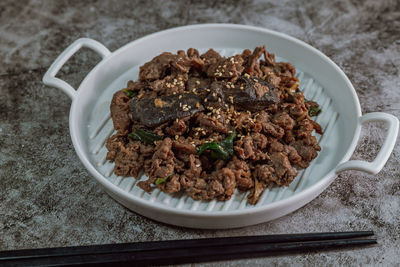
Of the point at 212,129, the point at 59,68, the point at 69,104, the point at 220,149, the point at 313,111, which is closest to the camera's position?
the point at 220,149

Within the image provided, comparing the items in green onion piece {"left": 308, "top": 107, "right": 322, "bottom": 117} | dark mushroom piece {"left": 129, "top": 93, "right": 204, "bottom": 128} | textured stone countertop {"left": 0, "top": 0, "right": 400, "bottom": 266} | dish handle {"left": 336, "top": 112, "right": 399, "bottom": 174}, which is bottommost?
textured stone countertop {"left": 0, "top": 0, "right": 400, "bottom": 266}

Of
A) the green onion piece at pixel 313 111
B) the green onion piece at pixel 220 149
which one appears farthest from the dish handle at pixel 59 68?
the green onion piece at pixel 313 111

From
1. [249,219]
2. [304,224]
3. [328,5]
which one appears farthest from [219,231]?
[328,5]

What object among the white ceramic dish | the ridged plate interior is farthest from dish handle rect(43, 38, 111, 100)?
the ridged plate interior

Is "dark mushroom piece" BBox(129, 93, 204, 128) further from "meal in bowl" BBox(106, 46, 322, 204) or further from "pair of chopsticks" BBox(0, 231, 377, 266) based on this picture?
"pair of chopsticks" BBox(0, 231, 377, 266)

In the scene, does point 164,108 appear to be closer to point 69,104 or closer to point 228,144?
point 228,144

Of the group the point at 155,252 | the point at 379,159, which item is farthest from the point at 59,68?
the point at 379,159

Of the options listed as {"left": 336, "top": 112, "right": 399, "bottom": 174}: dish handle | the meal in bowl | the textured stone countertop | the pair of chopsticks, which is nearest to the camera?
the pair of chopsticks

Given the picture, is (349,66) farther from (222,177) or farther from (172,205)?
(172,205)
